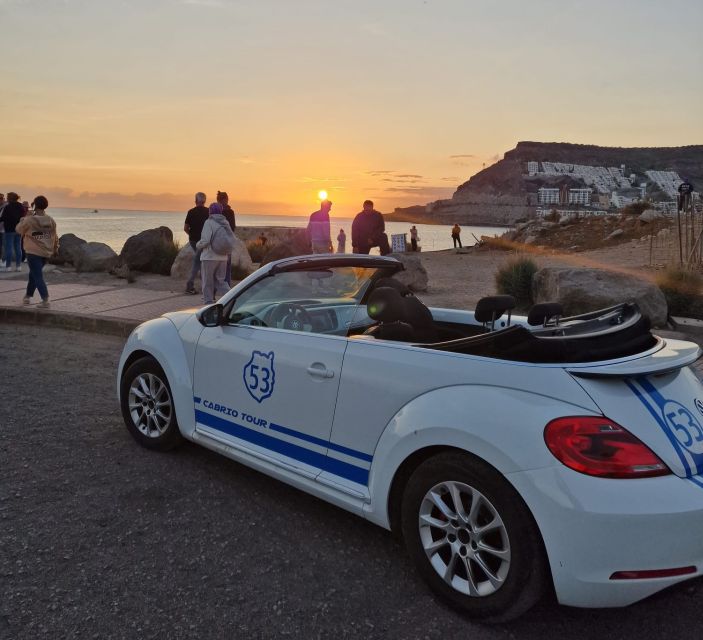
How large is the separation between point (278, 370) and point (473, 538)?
1.42 metres

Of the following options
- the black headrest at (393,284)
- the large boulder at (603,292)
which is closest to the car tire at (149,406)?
the black headrest at (393,284)

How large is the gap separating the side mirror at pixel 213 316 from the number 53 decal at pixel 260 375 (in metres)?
0.46

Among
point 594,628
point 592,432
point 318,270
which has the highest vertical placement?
point 318,270

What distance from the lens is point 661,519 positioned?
230cm

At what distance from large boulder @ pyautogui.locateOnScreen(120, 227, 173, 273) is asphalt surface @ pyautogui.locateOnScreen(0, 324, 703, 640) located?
501 inches

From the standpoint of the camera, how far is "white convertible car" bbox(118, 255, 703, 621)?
7.70ft

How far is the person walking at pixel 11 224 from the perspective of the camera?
1680cm

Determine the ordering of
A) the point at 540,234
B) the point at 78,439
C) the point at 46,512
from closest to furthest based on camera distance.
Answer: the point at 46,512, the point at 78,439, the point at 540,234

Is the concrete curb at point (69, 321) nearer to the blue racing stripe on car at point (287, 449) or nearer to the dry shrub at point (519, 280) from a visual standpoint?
the blue racing stripe on car at point (287, 449)

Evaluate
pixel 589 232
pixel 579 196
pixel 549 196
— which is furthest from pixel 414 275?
pixel 549 196

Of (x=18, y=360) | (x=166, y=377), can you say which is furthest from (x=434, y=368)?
(x=18, y=360)

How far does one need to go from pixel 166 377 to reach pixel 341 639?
2342mm

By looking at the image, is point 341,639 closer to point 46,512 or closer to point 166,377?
point 46,512

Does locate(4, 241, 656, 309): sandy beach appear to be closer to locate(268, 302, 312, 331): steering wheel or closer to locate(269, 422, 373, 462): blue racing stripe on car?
locate(268, 302, 312, 331): steering wheel
